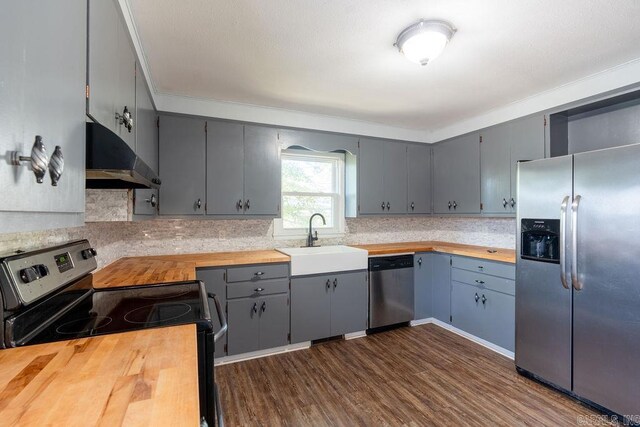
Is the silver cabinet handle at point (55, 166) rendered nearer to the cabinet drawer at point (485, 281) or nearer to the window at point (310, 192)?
the window at point (310, 192)

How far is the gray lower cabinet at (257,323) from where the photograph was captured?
2539 mm

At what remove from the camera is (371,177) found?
344cm

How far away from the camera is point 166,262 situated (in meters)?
2.43

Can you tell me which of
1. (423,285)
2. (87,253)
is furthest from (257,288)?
(423,285)

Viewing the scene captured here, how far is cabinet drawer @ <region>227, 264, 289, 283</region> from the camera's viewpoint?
8.33 ft

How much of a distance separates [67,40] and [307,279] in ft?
7.69

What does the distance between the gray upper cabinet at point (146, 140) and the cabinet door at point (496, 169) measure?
10.1 feet

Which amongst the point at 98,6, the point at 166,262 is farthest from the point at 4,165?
the point at 166,262

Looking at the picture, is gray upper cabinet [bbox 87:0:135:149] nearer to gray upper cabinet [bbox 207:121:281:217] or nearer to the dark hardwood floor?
gray upper cabinet [bbox 207:121:281:217]

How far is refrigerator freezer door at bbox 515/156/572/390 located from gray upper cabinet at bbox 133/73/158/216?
8.93ft

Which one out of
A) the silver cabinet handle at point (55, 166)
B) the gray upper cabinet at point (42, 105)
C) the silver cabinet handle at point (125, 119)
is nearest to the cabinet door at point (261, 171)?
the silver cabinet handle at point (125, 119)

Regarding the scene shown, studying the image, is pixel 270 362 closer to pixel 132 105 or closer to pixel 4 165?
pixel 132 105

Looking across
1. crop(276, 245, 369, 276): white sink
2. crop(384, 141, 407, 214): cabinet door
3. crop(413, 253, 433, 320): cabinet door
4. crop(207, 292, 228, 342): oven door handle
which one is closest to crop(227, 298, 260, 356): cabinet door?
crop(276, 245, 369, 276): white sink

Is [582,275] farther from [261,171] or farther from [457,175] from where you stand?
[261,171]
